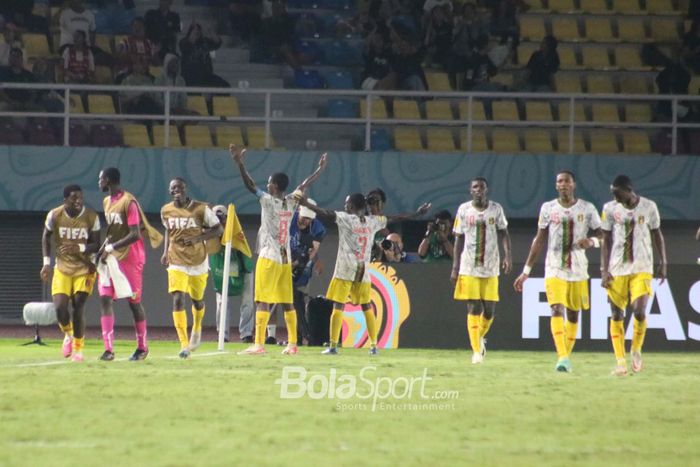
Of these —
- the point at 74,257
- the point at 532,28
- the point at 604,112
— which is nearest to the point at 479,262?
the point at 74,257

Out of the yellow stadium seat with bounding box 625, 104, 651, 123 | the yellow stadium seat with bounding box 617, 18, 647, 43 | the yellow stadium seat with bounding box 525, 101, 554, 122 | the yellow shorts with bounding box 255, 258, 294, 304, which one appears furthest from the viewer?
the yellow stadium seat with bounding box 617, 18, 647, 43

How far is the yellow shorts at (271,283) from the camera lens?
17438 millimetres

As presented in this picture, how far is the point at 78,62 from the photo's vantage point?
1041 inches

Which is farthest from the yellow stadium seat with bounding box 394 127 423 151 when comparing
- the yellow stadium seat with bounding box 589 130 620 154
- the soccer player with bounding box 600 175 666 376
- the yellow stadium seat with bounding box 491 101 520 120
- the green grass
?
the soccer player with bounding box 600 175 666 376

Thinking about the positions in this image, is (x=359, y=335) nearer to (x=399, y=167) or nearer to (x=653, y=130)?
(x=399, y=167)

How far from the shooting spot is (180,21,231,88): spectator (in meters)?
26.5

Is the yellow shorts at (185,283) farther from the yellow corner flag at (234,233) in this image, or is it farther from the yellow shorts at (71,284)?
the yellow corner flag at (234,233)

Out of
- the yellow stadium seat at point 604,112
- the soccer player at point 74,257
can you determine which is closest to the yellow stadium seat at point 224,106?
the yellow stadium seat at point 604,112

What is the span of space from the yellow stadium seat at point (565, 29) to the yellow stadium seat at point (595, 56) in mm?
423

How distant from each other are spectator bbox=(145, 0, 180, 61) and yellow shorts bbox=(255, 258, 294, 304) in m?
10.9

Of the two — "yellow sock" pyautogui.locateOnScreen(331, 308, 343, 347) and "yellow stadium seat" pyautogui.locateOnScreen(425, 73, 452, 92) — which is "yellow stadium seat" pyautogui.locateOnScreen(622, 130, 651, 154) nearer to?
"yellow stadium seat" pyautogui.locateOnScreen(425, 73, 452, 92)

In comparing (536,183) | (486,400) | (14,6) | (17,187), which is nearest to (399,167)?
(536,183)

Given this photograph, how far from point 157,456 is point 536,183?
58.3ft

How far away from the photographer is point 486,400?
1163cm
